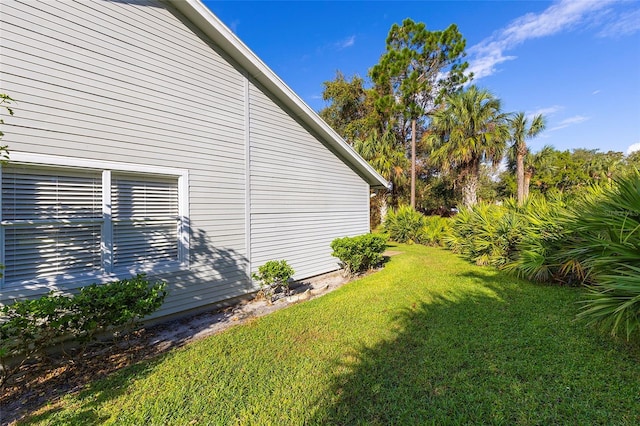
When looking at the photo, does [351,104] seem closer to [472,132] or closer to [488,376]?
[472,132]

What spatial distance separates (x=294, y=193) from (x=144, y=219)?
3549mm

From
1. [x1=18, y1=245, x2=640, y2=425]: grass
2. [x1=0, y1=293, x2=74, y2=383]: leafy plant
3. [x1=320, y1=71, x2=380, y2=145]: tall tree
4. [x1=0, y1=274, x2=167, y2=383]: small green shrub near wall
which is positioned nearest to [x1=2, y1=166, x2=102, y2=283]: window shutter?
[x1=0, y1=274, x2=167, y2=383]: small green shrub near wall

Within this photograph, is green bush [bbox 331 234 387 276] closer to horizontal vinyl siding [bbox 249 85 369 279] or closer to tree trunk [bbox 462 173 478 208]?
horizontal vinyl siding [bbox 249 85 369 279]

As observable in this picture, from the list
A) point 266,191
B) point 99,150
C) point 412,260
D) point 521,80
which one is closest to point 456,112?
point 521,80

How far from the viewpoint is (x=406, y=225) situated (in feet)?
49.0

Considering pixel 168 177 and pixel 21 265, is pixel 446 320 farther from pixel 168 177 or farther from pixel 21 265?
pixel 21 265

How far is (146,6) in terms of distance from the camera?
4.64 metres

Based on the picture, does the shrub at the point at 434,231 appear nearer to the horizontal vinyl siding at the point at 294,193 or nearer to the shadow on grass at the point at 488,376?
the horizontal vinyl siding at the point at 294,193

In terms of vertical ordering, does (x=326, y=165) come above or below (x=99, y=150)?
above

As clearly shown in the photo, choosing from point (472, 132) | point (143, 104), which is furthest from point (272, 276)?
point (472, 132)

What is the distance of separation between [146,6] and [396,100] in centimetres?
1937

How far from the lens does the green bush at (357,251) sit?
7.41 metres

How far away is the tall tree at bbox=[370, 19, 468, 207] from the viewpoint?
19047mm

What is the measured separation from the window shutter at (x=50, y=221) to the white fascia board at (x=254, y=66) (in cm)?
361
